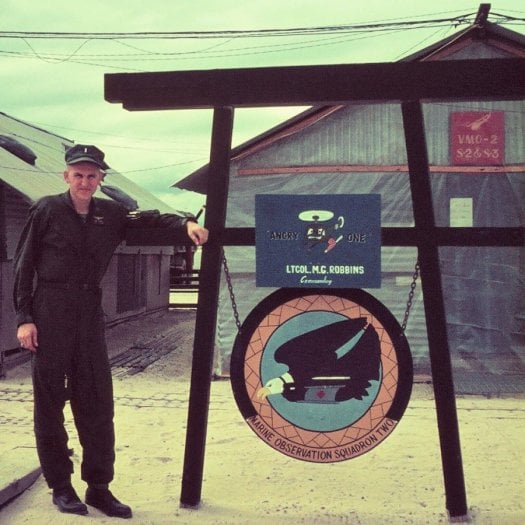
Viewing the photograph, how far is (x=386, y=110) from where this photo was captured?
10.6m

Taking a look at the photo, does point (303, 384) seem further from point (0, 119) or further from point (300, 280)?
point (0, 119)

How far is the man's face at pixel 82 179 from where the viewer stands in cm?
449

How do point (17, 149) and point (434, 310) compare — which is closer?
point (434, 310)

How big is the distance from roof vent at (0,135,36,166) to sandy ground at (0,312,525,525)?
5.86m

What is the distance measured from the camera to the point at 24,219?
12742 mm

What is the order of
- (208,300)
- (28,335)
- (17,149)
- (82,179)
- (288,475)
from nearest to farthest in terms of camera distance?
(28,335) → (82,179) → (208,300) → (288,475) → (17,149)

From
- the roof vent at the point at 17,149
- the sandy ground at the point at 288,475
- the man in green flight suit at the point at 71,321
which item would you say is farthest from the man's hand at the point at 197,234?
the roof vent at the point at 17,149

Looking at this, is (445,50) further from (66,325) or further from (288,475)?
(66,325)

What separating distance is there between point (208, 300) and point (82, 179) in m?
1.10

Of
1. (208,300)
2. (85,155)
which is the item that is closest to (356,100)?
(208,300)

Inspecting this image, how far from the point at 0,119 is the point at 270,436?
1443 cm

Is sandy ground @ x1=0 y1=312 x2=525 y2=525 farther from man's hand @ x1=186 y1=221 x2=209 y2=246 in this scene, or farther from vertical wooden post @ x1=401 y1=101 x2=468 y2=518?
man's hand @ x1=186 y1=221 x2=209 y2=246

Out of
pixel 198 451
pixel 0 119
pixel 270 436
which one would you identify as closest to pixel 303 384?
pixel 270 436

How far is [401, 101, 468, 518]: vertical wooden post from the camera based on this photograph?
450cm
